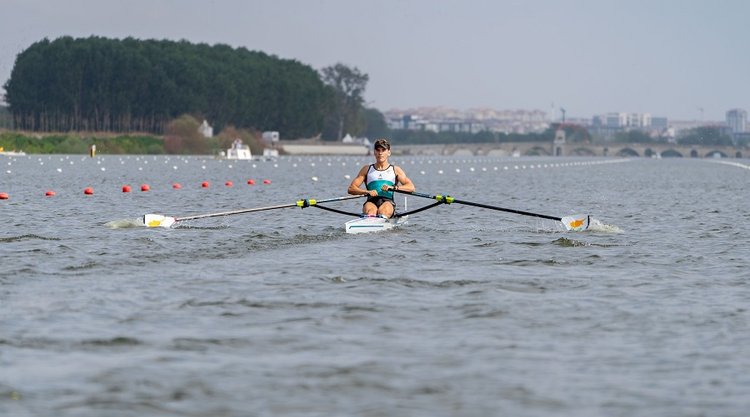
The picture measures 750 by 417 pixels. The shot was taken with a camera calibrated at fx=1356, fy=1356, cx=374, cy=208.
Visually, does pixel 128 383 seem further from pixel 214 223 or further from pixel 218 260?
pixel 214 223

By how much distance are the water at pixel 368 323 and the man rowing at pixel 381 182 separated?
1010 millimetres

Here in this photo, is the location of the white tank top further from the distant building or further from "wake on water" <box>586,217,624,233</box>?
the distant building

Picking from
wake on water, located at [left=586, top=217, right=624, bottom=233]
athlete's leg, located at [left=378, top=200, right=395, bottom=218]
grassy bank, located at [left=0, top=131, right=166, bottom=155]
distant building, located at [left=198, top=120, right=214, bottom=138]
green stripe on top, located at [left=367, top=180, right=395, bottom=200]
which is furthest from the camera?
distant building, located at [left=198, top=120, right=214, bottom=138]

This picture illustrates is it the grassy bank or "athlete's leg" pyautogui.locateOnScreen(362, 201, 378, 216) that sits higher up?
"athlete's leg" pyautogui.locateOnScreen(362, 201, 378, 216)

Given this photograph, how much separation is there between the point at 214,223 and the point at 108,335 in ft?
47.6

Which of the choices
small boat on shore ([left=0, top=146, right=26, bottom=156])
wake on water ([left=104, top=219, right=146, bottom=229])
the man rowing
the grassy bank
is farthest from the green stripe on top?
the grassy bank

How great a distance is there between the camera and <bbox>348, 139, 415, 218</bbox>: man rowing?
25344 millimetres

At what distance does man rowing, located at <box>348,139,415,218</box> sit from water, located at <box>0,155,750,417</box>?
1010mm

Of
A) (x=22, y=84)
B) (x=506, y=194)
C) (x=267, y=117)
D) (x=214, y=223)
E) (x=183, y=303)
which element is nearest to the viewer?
(x=183, y=303)

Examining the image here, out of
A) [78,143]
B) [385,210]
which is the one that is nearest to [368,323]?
[385,210]

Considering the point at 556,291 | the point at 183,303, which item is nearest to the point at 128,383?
the point at 183,303

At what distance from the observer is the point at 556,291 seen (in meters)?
15.9

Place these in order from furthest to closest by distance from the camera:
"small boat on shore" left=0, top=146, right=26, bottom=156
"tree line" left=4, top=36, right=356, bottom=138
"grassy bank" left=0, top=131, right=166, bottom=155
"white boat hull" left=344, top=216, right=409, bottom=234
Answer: "tree line" left=4, top=36, right=356, bottom=138
"grassy bank" left=0, top=131, right=166, bottom=155
"small boat on shore" left=0, top=146, right=26, bottom=156
"white boat hull" left=344, top=216, right=409, bottom=234

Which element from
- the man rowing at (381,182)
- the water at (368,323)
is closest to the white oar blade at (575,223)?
the water at (368,323)
